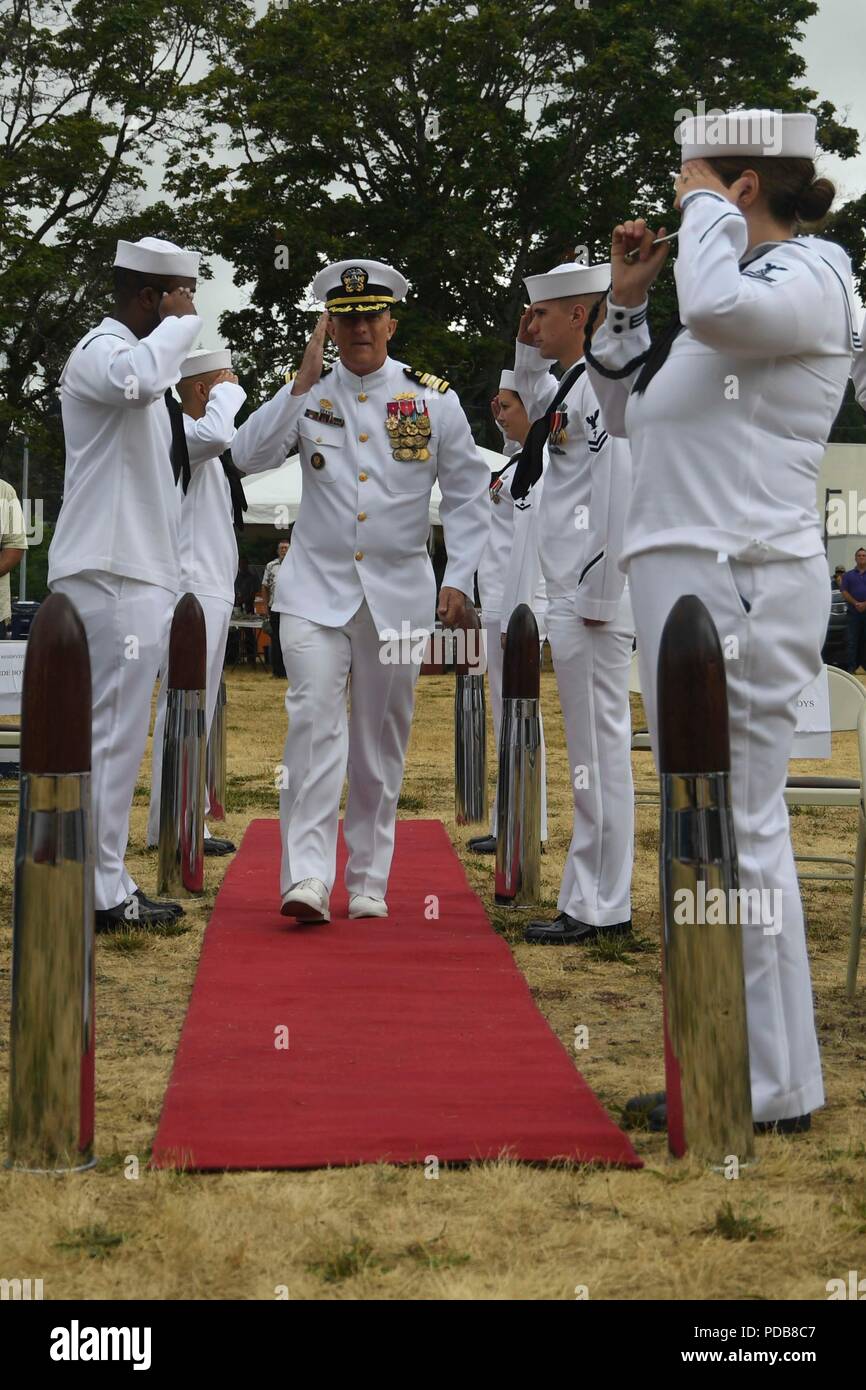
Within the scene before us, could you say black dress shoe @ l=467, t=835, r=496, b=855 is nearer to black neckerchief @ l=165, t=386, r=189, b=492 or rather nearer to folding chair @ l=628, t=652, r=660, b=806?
folding chair @ l=628, t=652, r=660, b=806

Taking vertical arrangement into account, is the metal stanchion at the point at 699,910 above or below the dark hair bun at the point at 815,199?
below

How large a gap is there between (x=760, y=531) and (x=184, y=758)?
443cm

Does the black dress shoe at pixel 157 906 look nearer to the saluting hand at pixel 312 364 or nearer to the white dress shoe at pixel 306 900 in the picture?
the white dress shoe at pixel 306 900

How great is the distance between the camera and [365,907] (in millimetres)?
7516

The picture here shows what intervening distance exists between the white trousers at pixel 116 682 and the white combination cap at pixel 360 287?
132 cm

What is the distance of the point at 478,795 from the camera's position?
11156 mm

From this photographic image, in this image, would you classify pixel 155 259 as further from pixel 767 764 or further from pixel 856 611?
pixel 856 611

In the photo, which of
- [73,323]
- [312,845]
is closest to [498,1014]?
[312,845]

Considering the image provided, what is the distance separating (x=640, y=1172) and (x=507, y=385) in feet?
20.9

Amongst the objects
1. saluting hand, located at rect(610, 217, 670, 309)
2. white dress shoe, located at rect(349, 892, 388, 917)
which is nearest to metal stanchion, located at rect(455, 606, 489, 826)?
white dress shoe, located at rect(349, 892, 388, 917)

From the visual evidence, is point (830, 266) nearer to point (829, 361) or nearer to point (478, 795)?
point (829, 361)

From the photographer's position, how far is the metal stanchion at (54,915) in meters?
4.02

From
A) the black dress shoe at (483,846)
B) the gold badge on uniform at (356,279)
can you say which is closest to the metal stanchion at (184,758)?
the gold badge on uniform at (356,279)
